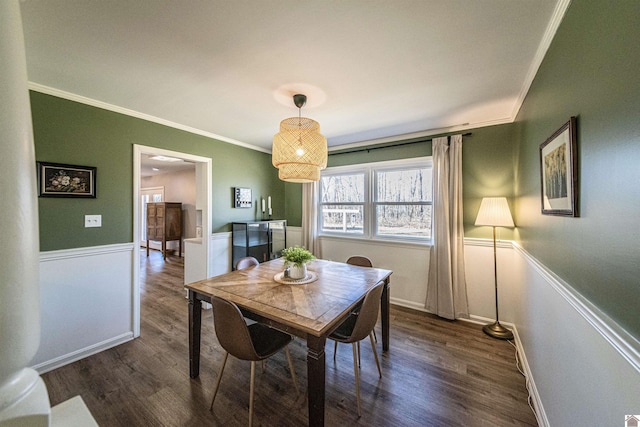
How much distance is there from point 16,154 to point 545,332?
2361 millimetres

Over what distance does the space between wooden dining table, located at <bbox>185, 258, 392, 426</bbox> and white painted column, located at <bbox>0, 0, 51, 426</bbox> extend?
1161 millimetres

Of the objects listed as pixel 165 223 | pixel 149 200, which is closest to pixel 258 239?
pixel 165 223

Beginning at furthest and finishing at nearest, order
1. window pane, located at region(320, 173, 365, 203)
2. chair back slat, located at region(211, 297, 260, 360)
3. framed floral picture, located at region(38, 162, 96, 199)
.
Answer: window pane, located at region(320, 173, 365, 203) < framed floral picture, located at region(38, 162, 96, 199) < chair back slat, located at region(211, 297, 260, 360)

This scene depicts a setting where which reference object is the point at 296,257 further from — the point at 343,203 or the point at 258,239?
the point at 343,203

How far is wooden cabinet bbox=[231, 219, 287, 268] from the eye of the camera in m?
3.67

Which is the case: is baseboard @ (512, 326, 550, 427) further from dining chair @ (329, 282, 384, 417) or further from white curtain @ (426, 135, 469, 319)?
dining chair @ (329, 282, 384, 417)

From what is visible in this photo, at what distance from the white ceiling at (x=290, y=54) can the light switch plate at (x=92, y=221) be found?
43.4 inches

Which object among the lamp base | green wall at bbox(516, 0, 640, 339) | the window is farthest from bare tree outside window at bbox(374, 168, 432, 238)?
green wall at bbox(516, 0, 640, 339)

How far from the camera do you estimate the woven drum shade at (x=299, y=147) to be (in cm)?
202

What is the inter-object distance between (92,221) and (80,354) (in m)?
1.23

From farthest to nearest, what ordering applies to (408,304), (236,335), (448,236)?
(408,304), (448,236), (236,335)

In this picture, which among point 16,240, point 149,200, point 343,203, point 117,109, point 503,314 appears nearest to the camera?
point 16,240

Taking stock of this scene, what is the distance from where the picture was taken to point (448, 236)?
2.99m

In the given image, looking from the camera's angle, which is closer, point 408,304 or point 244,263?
point 244,263
